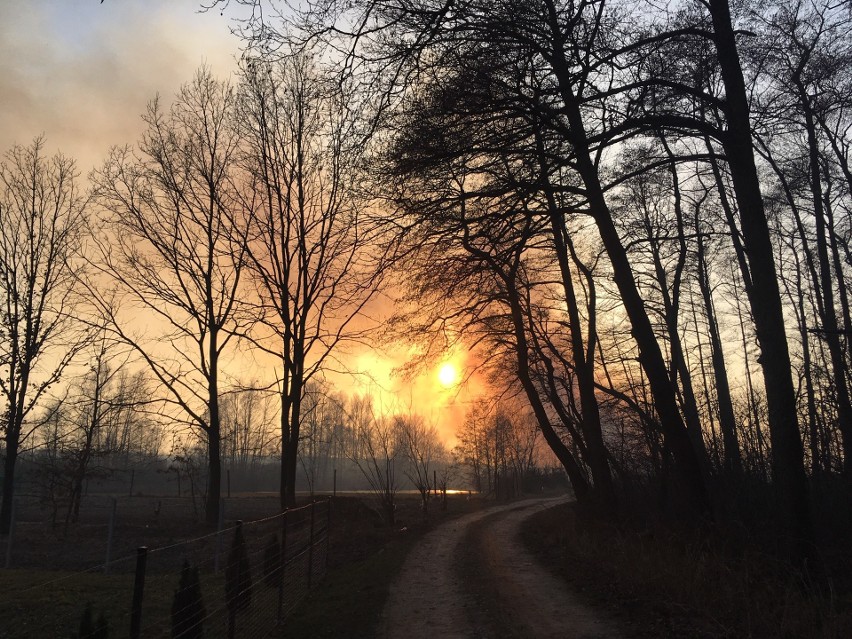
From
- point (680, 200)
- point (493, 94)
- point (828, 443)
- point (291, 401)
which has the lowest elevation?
point (828, 443)

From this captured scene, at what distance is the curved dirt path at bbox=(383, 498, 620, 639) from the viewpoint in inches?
246

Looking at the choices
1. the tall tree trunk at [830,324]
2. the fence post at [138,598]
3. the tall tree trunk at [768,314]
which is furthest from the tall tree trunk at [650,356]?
the fence post at [138,598]

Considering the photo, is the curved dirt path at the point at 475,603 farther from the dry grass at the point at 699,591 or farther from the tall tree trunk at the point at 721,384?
the tall tree trunk at the point at 721,384

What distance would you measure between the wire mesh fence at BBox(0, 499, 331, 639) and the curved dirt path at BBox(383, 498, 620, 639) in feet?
5.19

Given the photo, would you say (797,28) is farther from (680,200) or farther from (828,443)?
(828,443)

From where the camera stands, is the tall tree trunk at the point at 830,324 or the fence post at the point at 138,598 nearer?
the fence post at the point at 138,598

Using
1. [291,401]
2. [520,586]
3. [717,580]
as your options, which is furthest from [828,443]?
[291,401]

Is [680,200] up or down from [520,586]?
up

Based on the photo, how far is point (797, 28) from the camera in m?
11.6

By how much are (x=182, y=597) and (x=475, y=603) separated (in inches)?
153

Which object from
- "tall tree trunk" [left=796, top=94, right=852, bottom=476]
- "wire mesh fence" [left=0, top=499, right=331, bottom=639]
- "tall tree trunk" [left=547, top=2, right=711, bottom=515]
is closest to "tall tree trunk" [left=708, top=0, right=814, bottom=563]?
"tall tree trunk" [left=547, top=2, right=711, bottom=515]

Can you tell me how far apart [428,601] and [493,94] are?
7272 mm

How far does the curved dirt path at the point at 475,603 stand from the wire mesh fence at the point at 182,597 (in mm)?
1581

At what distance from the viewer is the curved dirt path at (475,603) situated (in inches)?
246
